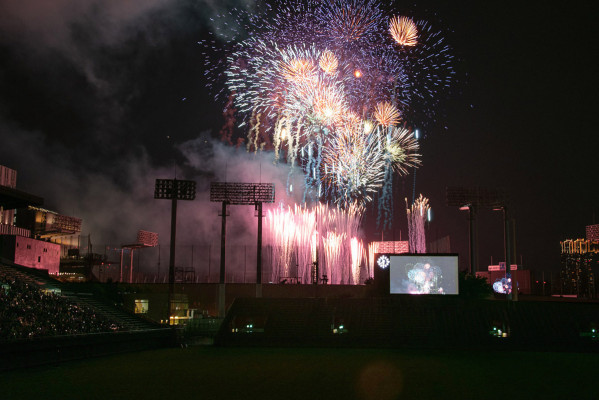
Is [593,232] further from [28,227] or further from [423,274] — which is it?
[28,227]

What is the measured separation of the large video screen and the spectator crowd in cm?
1416

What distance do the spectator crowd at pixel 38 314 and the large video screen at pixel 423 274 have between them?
46.4 feet

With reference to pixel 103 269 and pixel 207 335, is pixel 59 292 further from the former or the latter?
pixel 103 269

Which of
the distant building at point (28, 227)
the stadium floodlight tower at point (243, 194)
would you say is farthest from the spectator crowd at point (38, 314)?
the stadium floodlight tower at point (243, 194)

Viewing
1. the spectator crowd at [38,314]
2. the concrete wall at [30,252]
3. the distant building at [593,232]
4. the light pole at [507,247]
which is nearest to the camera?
the spectator crowd at [38,314]

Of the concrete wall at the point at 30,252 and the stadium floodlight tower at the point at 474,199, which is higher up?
the stadium floodlight tower at the point at 474,199

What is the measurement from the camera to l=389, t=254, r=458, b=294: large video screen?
3061 cm

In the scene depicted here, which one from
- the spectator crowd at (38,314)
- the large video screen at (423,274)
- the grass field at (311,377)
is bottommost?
the grass field at (311,377)

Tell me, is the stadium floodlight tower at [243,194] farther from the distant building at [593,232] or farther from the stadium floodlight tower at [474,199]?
the distant building at [593,232]

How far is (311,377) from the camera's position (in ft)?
53.2

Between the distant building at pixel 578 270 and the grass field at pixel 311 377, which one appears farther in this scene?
the distant building at pixel 578 270

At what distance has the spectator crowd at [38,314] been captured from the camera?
69.3 ft

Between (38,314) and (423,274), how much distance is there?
61.1 ft

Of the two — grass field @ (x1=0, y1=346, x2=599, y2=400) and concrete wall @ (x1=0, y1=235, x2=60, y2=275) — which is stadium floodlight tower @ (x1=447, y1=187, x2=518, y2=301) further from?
concrete wall @ (x1=0, y1=235, x2=60, y2=275)
